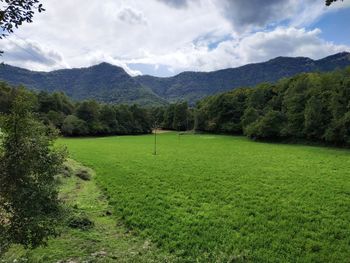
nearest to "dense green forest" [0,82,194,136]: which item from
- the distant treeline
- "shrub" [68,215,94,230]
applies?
the distant treeline

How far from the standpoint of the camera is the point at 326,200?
53.4 feet

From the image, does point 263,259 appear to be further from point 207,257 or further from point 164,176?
point 164,176

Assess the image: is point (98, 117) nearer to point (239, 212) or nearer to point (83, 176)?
point (83, 176)

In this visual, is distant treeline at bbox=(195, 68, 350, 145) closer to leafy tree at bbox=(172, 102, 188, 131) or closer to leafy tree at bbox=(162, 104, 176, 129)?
leafy tree at bbox=(172, 102, 188, 131)

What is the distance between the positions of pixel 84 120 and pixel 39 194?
9513 centimetres

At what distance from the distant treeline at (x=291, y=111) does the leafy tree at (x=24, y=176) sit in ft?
166

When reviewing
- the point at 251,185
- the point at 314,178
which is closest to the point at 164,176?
the point at 251,185

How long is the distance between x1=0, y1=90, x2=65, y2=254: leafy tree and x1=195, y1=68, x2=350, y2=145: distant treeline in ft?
166

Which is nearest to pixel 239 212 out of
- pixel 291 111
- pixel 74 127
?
pixel 291 111

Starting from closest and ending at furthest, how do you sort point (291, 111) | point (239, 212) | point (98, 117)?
point (239, 212) → point (291, 111) → point (98, 117)

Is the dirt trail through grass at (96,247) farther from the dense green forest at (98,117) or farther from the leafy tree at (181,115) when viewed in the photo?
the leafy tree at (181,115)

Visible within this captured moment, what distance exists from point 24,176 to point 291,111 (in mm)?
67851

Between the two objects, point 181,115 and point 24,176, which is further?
point 181,115

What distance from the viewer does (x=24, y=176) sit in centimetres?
746
